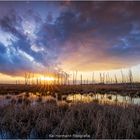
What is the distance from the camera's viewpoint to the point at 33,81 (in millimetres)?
148625

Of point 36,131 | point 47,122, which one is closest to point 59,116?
point 47,122

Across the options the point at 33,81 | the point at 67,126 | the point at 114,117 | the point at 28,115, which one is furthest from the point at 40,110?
the point at 33,81

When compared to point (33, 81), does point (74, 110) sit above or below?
below

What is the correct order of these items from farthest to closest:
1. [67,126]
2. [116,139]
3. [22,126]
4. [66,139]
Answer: [22,126] < [67,126] < [66,139] < [116,139]

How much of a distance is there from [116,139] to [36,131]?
11.3ft

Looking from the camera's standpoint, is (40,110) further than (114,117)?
Yes

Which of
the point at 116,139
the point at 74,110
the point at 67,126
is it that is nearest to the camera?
the point at 116,139

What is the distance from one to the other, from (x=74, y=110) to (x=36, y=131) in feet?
8.96

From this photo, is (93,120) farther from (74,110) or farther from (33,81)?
(33,81)

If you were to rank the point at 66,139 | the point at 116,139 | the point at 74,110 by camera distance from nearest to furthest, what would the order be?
the point at 116,139
the point at 66,139
the point at 74,110

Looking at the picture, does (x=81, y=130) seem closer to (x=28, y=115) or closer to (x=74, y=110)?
(x=74, y=110)

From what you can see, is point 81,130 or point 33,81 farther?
point 33,81

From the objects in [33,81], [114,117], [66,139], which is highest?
[33,81]

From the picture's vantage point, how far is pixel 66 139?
8.21 m
